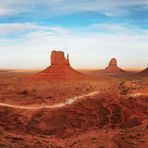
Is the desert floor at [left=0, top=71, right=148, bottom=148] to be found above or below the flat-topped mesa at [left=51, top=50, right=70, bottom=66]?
below

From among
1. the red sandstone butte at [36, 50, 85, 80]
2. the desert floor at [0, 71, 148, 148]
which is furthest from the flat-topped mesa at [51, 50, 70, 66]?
the desert floor at [0, 71, 148, 148]

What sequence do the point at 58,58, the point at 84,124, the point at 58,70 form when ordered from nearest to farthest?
the point at 84,124
the point at 58,70
the point at 58,58

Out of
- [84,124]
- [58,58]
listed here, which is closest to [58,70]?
[58,58]

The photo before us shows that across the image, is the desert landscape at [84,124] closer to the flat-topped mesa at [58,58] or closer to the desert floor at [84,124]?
the desert floor at [84,124]

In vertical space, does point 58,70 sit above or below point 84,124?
above

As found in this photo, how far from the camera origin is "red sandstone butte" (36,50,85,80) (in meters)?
121

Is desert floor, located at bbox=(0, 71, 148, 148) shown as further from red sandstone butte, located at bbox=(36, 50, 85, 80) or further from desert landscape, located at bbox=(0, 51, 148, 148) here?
red sandstone butte, located at bbox=(36, 50, 85, 80)

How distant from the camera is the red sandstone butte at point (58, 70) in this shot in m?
121

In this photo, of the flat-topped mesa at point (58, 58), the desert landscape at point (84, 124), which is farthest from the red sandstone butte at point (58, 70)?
the desert landscape at point (84, 124)

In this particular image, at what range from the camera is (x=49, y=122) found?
164ft

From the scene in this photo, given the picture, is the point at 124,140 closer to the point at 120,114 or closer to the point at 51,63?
the point at 120,114

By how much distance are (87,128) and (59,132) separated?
12.2ft

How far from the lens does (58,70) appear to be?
12456cm

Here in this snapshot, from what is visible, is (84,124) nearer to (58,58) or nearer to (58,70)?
(58,70)
